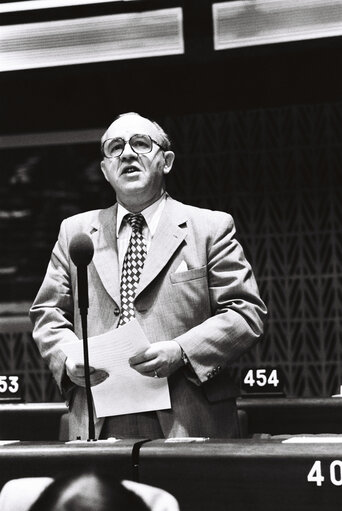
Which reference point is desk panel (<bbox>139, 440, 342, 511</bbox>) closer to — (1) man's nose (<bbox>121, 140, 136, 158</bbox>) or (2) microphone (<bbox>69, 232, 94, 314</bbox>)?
(2) microphone (<bbox>69, 232, 94, 314</bbox>)

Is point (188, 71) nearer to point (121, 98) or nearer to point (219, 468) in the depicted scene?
point (121, 98)

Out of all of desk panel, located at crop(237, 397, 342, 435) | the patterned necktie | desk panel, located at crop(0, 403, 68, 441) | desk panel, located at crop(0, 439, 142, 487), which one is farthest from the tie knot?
desk panel, located at crop(0, 403, 68, 441)

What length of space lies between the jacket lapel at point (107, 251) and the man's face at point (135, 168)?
0.07m

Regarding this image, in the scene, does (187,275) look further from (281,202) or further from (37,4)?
(281,202)

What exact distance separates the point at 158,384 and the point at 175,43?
276 cm

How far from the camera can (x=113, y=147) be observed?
104 inches

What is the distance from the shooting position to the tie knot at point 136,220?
8.52 feet

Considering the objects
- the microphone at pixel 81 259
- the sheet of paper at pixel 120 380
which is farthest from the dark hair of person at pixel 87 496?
the sheet of paper at pixel 120 380

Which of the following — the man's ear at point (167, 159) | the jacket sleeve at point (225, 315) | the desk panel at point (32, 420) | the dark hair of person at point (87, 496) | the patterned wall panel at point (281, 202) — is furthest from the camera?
the patterned wall panel at point (281, 202)

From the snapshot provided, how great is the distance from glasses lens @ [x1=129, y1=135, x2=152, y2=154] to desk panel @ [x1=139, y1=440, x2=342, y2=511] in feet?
3.62

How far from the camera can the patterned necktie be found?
98.3 inches

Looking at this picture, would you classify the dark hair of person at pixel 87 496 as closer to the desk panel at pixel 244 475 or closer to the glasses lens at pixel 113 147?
the desk panel at pixel 244 475

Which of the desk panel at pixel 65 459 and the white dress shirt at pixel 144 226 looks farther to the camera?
the white dress shirt at pixel 144 226

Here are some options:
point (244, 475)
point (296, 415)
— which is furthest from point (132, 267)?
point (296, 415)
